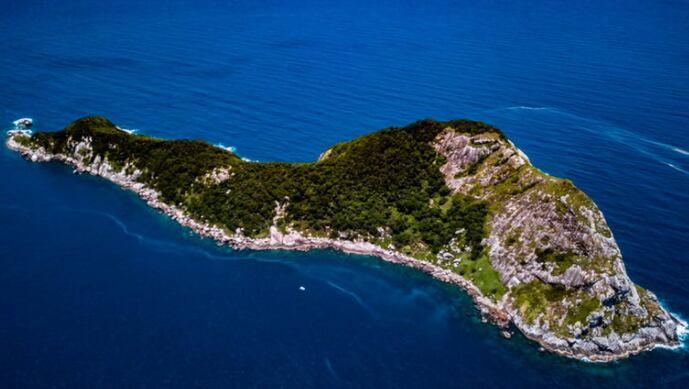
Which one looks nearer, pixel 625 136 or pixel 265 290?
pixel 265 290

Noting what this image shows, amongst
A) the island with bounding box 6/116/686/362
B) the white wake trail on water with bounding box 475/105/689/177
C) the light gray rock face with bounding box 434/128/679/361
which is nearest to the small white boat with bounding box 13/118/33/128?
the island with bounding box 6/116/686/362

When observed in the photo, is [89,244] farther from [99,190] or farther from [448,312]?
[448,312]

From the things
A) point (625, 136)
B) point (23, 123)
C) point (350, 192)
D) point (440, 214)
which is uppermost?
point (625, 136)

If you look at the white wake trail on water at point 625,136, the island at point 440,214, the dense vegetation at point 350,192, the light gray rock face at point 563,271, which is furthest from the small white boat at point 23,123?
the white wake trail on water at point 625,136

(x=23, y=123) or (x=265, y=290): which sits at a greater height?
(x=23, y=123)

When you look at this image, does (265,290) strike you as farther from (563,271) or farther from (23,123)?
(23,123)

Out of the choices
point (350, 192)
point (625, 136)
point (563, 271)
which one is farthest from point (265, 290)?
point (625, 136)
